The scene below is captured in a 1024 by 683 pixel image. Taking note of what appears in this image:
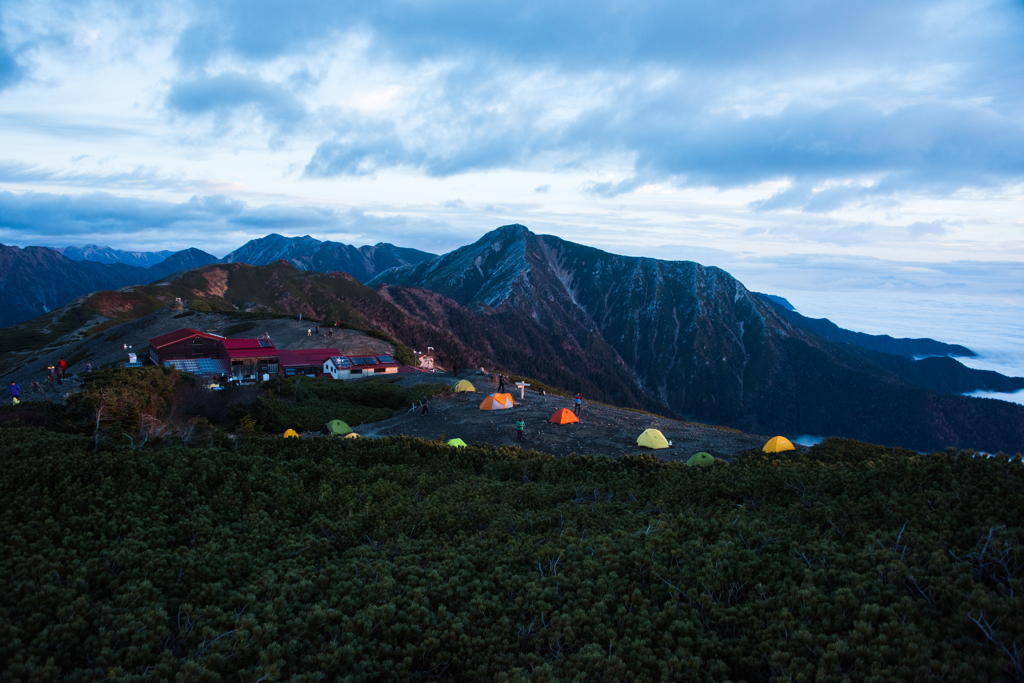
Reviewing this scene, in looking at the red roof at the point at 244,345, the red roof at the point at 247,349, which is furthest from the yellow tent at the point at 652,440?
the red roof at the point at 244,345

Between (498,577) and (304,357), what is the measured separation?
57.7 metres

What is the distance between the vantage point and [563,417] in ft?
100

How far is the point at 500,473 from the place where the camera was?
15.7 meters

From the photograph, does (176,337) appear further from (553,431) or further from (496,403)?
(553,431)

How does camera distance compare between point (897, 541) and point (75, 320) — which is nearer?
point (897, 541)

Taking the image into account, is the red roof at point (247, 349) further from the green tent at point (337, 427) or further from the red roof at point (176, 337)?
the green tent at point (337, 427)

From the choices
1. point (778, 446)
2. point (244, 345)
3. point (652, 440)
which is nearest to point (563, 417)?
point (652, 440)

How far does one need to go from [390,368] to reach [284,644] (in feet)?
175

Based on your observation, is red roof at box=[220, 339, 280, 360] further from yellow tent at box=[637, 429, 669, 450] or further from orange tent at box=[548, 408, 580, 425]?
yellow tent at box=[637, 429, 669, 450]

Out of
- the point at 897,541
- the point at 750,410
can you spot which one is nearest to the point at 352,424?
the point at 897,541

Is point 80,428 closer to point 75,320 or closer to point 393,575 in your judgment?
point 393,575

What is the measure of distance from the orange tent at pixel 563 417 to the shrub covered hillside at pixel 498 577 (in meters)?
18.2

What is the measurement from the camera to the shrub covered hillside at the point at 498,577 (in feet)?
19.1

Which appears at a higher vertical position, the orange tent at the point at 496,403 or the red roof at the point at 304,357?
the orange tent at the point at 496,403
